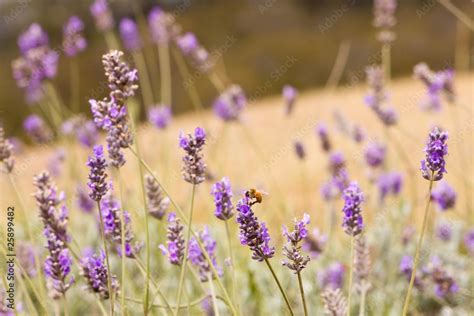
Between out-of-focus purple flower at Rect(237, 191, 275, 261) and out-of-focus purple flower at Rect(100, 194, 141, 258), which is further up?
out-of-focus purple flower at Rect(100, 194, 141, 258)

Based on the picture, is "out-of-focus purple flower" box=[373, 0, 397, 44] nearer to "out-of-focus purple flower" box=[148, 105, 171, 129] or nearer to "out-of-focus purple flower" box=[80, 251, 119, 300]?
"out-of-focus purple flower" box=[148, 105, 171, 129]

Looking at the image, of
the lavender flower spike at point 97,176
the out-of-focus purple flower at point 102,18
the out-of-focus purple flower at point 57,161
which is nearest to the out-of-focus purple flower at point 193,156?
the lavender flower spike at point 97,176

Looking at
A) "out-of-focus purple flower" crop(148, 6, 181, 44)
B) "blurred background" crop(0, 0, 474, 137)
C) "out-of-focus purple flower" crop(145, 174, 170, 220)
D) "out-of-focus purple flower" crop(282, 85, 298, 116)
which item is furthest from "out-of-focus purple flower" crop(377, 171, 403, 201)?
"blurred background" crop(0, 0, 474, 137)

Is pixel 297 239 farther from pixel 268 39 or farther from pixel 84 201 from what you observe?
pixel 268 39

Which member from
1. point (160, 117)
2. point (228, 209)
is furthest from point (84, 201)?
point (228, 209)

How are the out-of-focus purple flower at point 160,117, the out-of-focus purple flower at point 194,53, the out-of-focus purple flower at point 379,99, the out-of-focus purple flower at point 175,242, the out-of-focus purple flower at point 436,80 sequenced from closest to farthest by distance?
the out-of-focus purple flower at point 175,242, the out-of-focus purple flower at point 436,80, the out-of-focus purple flower at point 379,99, the out-of-focus purple flower at point 194,53, the out-of-focus purple flower at point 160,117

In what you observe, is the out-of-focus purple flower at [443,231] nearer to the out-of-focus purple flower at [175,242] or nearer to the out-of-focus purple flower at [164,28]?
the out-of-focus purple flower at [164,28]
